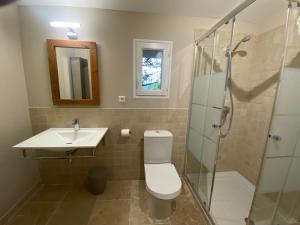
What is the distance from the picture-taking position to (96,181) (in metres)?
1.86

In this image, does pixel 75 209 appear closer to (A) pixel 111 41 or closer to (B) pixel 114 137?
(B) pixel 114 137

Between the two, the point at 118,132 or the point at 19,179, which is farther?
the point at 118,132

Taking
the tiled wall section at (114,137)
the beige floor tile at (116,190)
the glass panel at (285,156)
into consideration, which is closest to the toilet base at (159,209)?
the beige floor tile at (116,190)

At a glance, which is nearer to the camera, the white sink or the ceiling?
the white sink

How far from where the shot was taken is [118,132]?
79.7 inches

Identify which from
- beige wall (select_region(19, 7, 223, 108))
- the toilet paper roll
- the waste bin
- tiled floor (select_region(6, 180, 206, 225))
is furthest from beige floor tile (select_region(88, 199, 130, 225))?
beige wall (select_region(19, 7, 223, 108))

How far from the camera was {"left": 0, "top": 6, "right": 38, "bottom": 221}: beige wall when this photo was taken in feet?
4.90

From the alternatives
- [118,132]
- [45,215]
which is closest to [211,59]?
[118,132]

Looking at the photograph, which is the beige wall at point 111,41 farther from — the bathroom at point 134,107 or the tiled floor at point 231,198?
the tiled floor at point 231,198

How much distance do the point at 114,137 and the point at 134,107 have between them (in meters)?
0.50

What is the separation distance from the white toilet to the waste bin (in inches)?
23.2

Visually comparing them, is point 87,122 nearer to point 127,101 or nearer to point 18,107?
point 127,101

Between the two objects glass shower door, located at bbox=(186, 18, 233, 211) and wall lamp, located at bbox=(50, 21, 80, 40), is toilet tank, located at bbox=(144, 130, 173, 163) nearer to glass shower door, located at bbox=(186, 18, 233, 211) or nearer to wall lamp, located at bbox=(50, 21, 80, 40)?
glass shower door, located at bbox=(186, 18, 233, 211)

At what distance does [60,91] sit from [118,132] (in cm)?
88
